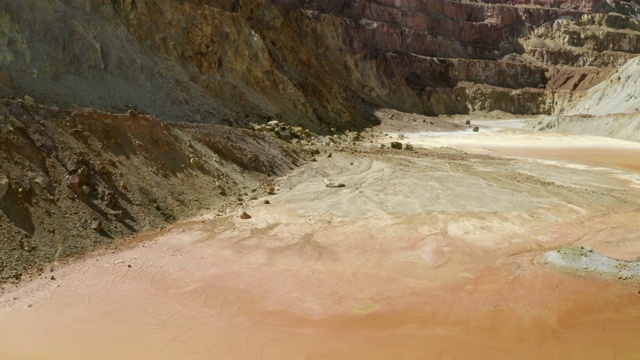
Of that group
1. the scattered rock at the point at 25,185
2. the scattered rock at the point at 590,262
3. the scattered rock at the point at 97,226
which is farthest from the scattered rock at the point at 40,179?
the scattered rock at the point at 590,262

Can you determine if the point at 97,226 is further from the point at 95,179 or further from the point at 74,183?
the point at 95,179

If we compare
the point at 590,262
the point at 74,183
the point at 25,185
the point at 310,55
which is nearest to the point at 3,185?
the point at 25,185

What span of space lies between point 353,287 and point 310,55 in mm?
35050

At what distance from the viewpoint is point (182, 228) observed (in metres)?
11.6

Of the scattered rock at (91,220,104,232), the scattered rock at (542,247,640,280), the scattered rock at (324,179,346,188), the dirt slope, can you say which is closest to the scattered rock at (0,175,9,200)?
the dirt slope

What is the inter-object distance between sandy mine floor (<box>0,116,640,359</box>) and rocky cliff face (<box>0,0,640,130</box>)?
405 inches

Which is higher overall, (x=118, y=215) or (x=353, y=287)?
(x=118, y=215)

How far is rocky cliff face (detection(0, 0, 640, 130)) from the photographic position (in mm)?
19562

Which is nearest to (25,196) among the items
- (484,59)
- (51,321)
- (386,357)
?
(51,321)

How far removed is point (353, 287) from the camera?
8.45 m

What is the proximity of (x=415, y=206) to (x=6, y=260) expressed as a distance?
984cm

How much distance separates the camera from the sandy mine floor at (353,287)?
255 inches

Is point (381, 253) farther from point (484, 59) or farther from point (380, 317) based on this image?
point (484, 59)

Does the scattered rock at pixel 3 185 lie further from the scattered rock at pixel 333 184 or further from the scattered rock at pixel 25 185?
the scattered rock at pixel 333 184
